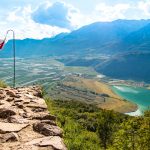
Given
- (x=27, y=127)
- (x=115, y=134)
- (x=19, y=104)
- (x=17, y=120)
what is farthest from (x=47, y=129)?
(x=115, y=134)

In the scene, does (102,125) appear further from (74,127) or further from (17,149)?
(17,149)

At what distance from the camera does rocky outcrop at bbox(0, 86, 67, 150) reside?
48.3ft

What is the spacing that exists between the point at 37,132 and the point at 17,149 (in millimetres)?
2459

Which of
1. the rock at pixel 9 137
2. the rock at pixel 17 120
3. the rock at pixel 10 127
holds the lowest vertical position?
the rock at pixel 9 137

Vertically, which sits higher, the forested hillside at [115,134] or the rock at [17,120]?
the rock at [17,120]

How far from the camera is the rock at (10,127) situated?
16469 mm

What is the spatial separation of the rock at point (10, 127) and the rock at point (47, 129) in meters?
0.66

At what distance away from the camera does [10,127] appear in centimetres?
1697

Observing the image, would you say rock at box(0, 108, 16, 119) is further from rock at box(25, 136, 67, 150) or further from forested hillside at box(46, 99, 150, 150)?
forested hillside at box(46, 99, 150, 150)

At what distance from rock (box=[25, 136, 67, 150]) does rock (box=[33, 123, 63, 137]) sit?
24.2 inches

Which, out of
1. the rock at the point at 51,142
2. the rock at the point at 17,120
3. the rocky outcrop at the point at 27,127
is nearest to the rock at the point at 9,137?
the rocky outcrop at the point at 27,127

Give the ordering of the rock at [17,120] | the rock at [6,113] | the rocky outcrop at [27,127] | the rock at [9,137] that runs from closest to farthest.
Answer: the rocky outcrop at [27,127] → the rock at [9,137] → the rock at [17,120] → the rock at [6,113]

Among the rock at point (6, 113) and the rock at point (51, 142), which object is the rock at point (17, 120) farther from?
the rock at point (51, 142)

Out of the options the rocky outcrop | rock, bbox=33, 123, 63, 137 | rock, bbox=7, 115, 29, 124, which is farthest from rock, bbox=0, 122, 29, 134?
rock, bbox=33, 123, 63, 137
